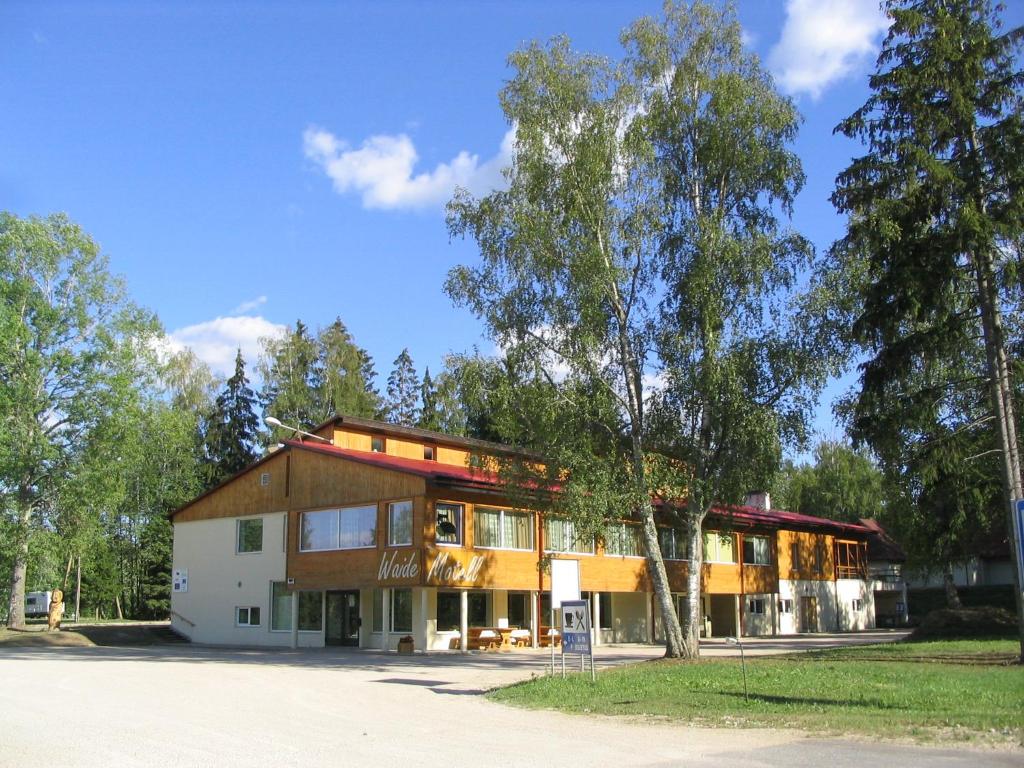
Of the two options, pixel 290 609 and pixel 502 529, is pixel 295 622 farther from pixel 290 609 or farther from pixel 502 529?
pixel 502 529

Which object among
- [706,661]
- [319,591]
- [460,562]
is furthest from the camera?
[319,591]

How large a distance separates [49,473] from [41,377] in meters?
3.99

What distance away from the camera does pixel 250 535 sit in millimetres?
37844

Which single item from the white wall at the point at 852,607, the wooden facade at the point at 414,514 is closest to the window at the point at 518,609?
the wooden facade at the point at 414,514

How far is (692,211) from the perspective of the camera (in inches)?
974

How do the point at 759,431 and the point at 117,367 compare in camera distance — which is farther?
the point at 117,367

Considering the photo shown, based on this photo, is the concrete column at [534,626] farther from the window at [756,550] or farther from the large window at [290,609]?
the window at [756,550]

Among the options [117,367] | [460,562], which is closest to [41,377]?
[117,367]

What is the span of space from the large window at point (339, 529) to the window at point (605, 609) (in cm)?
1130

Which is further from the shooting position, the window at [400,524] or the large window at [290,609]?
the large window at [290,609]

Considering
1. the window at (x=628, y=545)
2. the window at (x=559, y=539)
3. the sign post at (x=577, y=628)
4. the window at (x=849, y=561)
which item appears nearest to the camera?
the sign post at (x=577, y=628)

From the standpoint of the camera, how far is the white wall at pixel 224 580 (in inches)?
1432

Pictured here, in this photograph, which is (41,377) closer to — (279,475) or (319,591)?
(279,475)

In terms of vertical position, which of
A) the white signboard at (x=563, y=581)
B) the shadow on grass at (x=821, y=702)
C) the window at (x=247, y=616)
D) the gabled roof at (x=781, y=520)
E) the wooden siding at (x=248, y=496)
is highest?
the wooden siding at (x=248, y=496)
